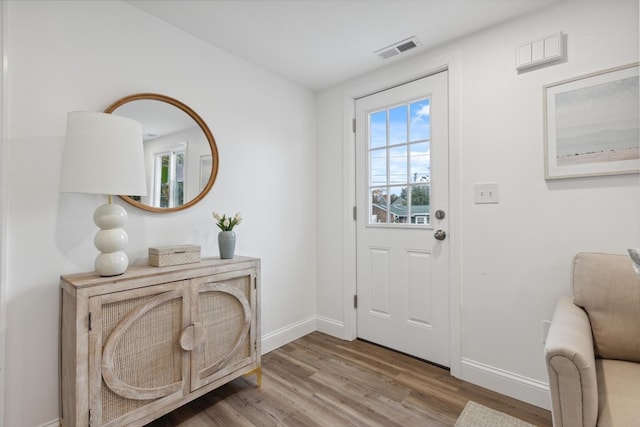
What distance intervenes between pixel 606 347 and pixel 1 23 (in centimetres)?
296

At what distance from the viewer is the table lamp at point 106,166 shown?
123 centimetres

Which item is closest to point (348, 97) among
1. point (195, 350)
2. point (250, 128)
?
point (250, 128)

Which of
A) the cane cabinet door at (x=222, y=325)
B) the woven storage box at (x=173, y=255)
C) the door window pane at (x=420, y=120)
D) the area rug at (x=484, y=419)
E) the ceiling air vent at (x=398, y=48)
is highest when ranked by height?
the ceiling air vent at (x=398, y=48)

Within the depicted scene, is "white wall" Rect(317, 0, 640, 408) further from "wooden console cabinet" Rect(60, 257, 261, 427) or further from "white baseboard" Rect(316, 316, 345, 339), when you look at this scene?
"wooden console cabinet" Rect(60, 257, 261, 427)

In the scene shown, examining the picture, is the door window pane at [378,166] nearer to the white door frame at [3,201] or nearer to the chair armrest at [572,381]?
the chair armrest at [572,381]

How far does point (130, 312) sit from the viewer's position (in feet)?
4.36

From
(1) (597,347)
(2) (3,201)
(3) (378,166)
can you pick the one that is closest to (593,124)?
(1) (597,347)

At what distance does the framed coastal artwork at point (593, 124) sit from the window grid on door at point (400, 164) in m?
0.72

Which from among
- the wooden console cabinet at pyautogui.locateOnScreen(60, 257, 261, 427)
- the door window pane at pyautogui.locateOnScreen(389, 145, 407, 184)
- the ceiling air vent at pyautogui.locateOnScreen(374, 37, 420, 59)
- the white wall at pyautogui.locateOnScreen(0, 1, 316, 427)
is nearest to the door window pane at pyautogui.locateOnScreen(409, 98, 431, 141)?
the door window pane at pyautogui.locateOnScreen(389, 145, 407, 184)

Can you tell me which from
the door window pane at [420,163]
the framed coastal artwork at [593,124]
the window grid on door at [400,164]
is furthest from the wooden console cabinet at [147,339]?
the framed coastal artwork at [593,124]

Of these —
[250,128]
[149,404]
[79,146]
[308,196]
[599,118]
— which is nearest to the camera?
[79,146]

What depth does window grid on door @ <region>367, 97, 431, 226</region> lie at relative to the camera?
7.20 feet

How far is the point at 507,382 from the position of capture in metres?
1.77

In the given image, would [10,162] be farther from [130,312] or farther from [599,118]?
[599,118]
